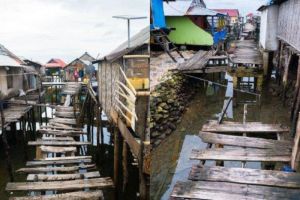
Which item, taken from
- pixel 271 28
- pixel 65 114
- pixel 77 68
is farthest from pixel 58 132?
pixel 77 68

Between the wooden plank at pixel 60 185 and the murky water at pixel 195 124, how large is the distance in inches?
20.3

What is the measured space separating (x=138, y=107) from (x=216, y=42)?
2.68 m

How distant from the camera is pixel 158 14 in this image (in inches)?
76.7

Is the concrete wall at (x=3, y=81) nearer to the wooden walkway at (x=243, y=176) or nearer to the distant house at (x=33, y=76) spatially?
the distant house at (x=33, y=76)

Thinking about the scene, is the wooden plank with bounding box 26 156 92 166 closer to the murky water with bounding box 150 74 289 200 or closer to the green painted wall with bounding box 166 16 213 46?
the murky water with bounding box 150 74 289 200

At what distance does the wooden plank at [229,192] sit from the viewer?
1641 mm

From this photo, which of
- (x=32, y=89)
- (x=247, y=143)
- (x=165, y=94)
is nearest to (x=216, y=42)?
(x=165, y=94)

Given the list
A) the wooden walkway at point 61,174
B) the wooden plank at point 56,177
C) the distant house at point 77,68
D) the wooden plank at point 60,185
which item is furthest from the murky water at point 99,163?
the distant house at point 77,68

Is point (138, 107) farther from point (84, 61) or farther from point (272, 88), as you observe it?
point (84, 61)

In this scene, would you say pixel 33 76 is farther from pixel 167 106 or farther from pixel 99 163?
pixel 167 106

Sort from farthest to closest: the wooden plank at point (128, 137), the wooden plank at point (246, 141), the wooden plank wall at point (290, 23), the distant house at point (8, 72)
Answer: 1. the distant house at point (8, 72)
2. the wooden plank wall at point (290, 23)
3. the wooden plank at point (128, 137)
4. the wooden plank at point (246, 141)

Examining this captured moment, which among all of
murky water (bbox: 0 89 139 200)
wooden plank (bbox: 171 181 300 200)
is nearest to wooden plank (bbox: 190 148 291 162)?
wooden plank (bbox: 171 181 300 200)

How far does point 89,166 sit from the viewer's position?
4012 millimetres

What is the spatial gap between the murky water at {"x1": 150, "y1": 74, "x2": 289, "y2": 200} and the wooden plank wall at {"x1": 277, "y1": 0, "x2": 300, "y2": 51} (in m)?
0.89
